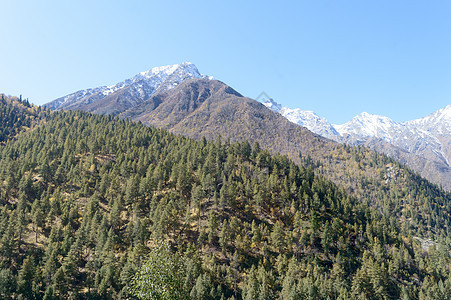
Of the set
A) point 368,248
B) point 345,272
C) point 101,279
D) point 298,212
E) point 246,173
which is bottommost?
point 101,279

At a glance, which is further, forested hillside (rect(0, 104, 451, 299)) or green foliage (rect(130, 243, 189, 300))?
forested hillside (rect(0, 104, 451, 299))

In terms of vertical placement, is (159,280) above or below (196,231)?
above

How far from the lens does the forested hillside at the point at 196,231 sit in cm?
8162

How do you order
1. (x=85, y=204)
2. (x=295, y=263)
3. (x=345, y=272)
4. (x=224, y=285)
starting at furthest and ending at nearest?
(x=85, y=204) → (x=345, y=272) → (x=295, y=263) → (x=224, y=285)

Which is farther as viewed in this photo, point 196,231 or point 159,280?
point 196,231

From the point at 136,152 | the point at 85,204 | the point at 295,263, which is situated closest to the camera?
the point at 295,263

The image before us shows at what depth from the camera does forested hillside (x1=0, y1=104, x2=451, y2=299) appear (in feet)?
268

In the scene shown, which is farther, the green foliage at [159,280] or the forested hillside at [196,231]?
the forested hillside at [196,231]

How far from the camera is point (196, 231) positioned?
107m

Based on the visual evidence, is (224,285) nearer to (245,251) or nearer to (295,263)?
(245,251)

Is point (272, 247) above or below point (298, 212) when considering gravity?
below

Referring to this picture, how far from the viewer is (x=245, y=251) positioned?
328ft

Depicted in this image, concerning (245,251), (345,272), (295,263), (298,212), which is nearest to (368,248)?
(345,272)

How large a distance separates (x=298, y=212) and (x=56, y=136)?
7043 inches
